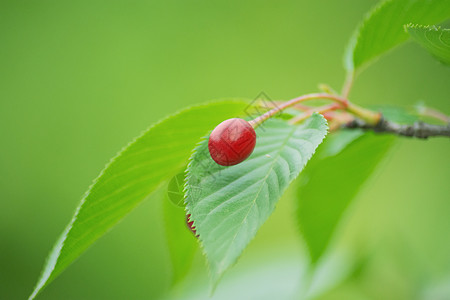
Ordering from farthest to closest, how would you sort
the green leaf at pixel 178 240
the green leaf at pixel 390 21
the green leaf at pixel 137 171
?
the green leaf at pixel 178 240 → the green leaf at pixel 390 21 → the green leaf at pixel 137 171

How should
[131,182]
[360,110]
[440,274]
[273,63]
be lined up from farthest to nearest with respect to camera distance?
1. [273,63]
2. [440,274]
3. [360,110]
4. [131,182]

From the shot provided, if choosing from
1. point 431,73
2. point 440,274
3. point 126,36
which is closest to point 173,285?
point 440,274

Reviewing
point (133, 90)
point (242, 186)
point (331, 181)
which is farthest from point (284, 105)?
point (133, 90)

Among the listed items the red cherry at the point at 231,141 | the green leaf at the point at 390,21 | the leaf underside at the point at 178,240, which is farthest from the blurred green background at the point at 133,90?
the red cherry at the point at 231,141

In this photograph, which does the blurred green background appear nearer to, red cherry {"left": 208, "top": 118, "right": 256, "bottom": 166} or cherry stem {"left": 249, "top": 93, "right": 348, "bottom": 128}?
cherry stem {"left": 249, "top": 93, "right": 348, "bottom": 128}

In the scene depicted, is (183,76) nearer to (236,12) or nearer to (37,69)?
(236,12)

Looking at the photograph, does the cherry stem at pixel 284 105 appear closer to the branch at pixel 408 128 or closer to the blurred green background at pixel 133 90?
the branch at pixel 408 128

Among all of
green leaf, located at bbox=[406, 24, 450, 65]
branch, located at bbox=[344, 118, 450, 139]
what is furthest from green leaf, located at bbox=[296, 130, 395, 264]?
green leaf, located at bbox=[406, 24, 450, 65]
